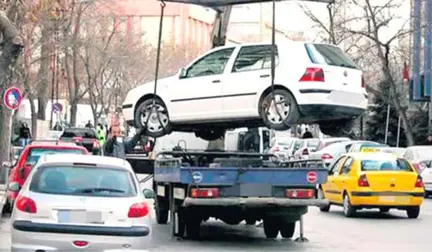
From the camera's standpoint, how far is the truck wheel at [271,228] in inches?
655

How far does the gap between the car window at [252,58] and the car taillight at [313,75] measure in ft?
2.04

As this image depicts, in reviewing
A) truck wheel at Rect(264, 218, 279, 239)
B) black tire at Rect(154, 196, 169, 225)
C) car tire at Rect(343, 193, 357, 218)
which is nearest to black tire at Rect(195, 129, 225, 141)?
black tire at Rect(154, 196, 169, 225)

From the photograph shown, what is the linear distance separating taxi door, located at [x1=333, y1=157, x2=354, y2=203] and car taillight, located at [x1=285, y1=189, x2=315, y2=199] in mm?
5710

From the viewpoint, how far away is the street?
15.2 metres

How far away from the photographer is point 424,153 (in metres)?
30.7

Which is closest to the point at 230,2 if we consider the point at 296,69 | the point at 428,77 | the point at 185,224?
the point at 296,69

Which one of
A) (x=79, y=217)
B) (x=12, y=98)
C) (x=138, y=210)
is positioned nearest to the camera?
(x=79, y=217)

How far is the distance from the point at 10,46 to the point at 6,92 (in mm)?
7768

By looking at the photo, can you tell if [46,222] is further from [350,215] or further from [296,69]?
[350,215]

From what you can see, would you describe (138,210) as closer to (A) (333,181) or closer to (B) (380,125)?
(A) (333,181)

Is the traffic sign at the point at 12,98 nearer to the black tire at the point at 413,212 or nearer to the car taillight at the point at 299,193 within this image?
the black tire at the point at 413,212

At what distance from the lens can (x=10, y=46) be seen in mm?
18125

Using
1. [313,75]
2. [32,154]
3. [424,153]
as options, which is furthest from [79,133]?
[313,75]

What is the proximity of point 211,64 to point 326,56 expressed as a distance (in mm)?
1961
